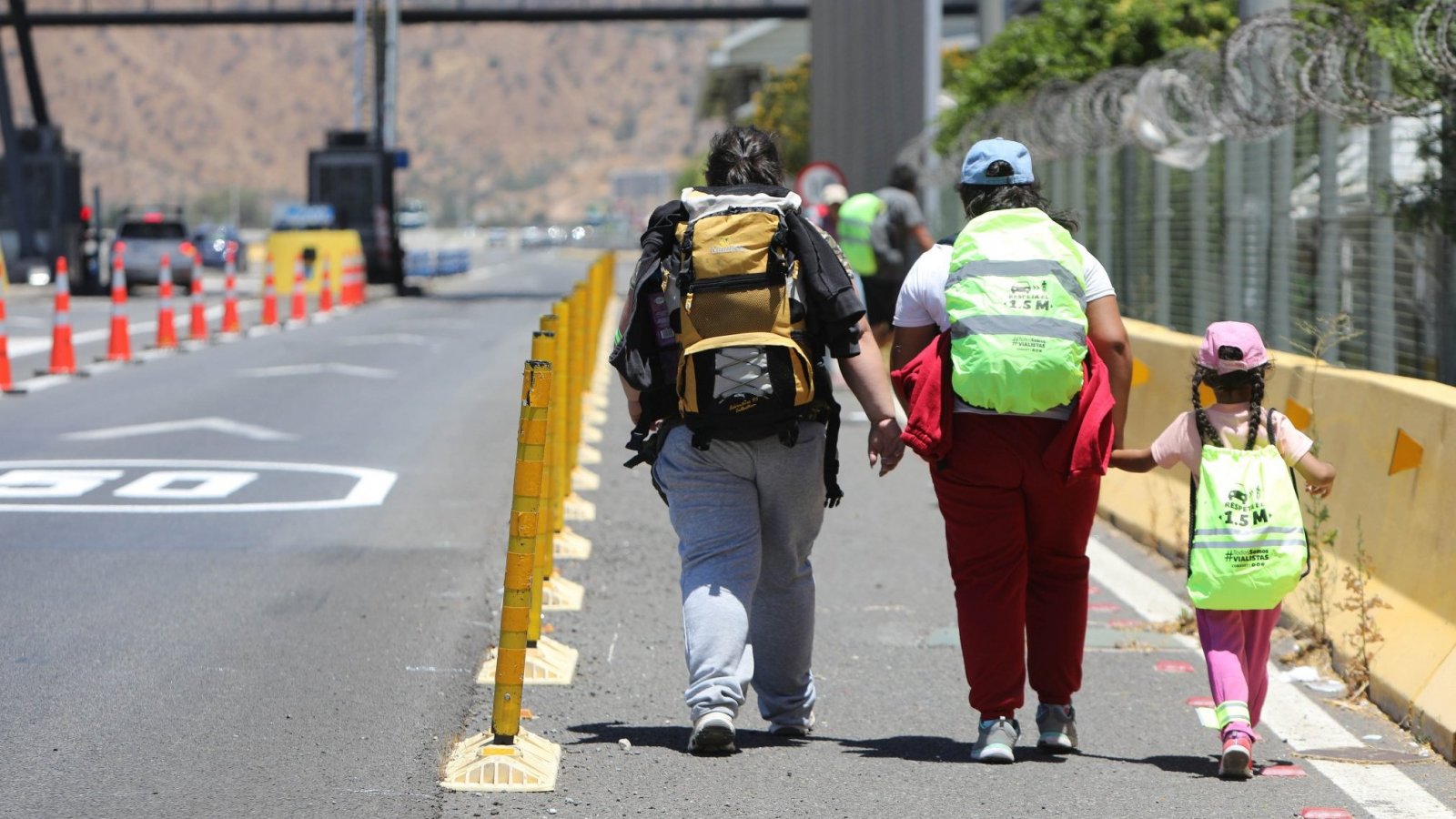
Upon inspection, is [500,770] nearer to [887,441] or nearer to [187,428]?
[887,441]

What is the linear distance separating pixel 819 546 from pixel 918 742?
164 inches

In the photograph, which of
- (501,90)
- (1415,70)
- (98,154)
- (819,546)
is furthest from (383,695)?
(501,90)

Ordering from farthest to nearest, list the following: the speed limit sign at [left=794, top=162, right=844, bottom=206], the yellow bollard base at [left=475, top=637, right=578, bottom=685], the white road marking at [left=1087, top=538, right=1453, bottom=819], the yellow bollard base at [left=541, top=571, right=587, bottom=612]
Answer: the speed limit sign at [left=794, top=162, right=844, bottom=206] → the yellow bollard base at [left=541, top=571, right=587, bottom=612] → the yellow bollard base at [left=475, top=637, right=578, bottom=685] → the white road marking at [left=1087, top=538, right=1453, bottom=819]

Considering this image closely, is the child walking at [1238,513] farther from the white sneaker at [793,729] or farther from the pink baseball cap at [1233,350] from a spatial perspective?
the white sneaker at [793,729]

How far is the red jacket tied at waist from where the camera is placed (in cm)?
572

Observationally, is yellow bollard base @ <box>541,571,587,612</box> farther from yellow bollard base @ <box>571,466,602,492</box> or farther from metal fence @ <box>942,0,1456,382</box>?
yellow bollard base @ <box>571,466,602,492</box>

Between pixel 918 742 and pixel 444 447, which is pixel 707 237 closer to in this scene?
pixel 918 742

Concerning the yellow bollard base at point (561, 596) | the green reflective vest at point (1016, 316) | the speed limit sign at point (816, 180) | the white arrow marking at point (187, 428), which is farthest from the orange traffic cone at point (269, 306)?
the green reflective vest at point (1016, 316)

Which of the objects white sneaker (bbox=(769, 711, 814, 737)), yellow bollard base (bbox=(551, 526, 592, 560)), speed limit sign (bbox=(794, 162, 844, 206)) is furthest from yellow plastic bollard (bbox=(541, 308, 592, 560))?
speed limit sign (bbox=(794, 162, 844, 206))

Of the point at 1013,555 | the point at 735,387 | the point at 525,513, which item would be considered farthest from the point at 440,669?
the point at 1013,555

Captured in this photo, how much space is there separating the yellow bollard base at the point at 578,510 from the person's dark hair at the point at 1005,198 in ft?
17.5

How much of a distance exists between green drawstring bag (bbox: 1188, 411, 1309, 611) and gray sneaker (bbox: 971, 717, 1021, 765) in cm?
66

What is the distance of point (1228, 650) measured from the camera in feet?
19.1

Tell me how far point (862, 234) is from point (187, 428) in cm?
494
